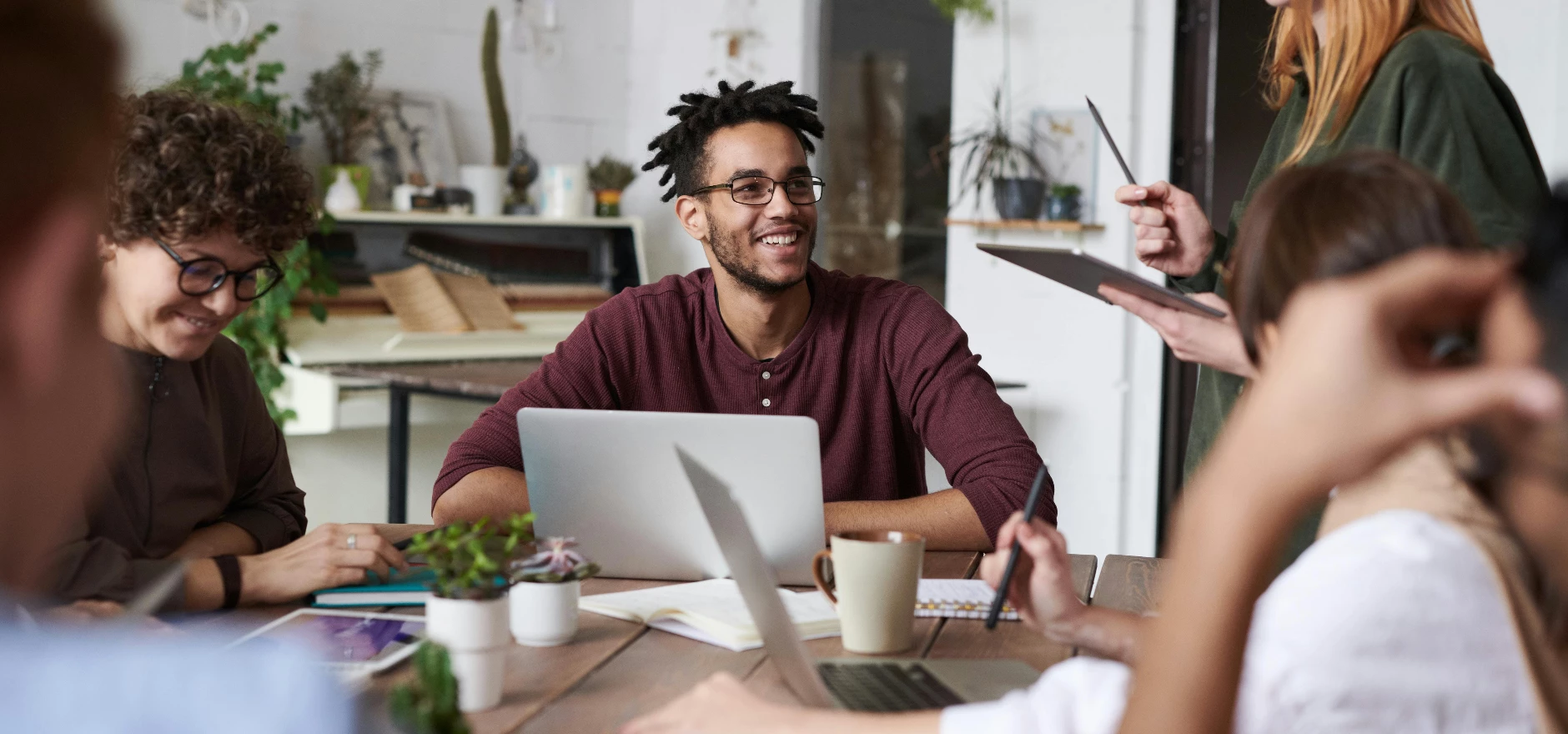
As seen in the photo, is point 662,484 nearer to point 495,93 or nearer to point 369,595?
point 369,595

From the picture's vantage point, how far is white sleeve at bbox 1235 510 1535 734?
2.20ft

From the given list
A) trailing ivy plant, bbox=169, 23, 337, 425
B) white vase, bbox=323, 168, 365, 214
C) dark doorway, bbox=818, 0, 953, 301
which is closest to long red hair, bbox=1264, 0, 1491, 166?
dark doorway, bbox=818, 0, 953, 301

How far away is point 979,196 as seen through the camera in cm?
398

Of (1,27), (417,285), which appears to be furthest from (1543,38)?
(1,27)

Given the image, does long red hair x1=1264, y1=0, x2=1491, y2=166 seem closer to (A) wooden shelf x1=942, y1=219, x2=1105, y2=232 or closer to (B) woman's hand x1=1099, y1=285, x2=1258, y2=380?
(B) woman's hand x1=1099, y1=285, x2=1258, y2=380

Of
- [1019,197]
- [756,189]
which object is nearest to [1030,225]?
[1019,197]

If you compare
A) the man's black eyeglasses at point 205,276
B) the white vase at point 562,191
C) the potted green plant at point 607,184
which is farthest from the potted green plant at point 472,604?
the potted green plant at point 607,184

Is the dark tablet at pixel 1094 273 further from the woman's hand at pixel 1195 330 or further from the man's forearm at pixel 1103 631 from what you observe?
the man's forearm at pixel 1103 631

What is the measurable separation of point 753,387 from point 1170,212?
653 mm

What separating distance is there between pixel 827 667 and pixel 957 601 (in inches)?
10.2

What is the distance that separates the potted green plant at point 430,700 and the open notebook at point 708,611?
1.81 feet

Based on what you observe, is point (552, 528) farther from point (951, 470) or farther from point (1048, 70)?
point (1048, 70)

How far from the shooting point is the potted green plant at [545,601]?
121cm

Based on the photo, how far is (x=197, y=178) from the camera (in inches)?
57.0
